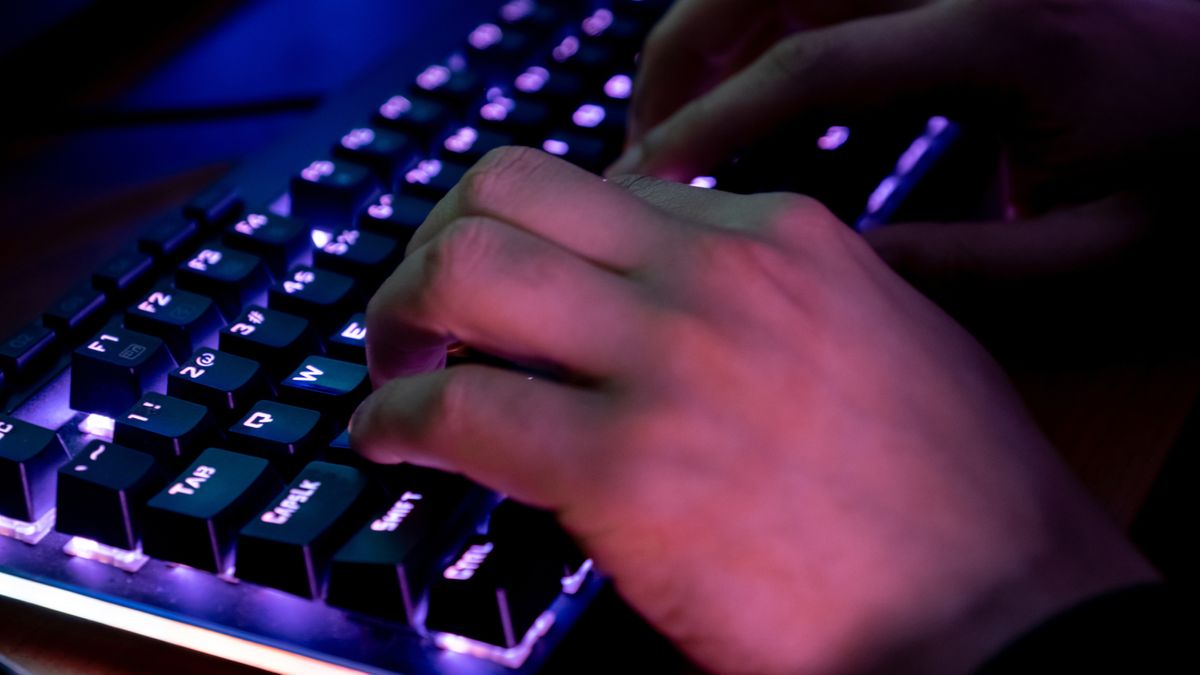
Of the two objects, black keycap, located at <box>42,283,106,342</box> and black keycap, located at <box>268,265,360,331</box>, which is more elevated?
black keycap, located at <box>268,265,360,331</box>

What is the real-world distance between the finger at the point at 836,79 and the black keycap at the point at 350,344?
0.70 ft

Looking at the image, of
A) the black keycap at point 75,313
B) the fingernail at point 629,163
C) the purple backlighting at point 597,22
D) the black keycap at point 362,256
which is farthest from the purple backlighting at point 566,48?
the black keycap at point 75,313

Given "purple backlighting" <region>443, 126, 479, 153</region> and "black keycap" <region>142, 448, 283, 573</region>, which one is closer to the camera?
"black keycap" <region>142, 448, 283, 573</region>

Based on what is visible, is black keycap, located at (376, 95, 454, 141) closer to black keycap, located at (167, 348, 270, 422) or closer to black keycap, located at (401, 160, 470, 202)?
black keycap, located at (401, 160, 470, 202)

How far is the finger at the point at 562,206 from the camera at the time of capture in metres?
0.47

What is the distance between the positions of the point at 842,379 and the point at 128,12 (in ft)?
2.22

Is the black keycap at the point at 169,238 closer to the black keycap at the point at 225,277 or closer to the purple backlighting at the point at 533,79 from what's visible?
the black keycap at the point at 225,277

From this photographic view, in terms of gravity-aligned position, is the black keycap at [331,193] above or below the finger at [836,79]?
below

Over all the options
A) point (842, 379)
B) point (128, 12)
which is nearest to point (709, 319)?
point (842, 379)

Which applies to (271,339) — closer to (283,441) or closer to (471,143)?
(283,441)

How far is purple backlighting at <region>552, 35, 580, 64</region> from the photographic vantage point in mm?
804

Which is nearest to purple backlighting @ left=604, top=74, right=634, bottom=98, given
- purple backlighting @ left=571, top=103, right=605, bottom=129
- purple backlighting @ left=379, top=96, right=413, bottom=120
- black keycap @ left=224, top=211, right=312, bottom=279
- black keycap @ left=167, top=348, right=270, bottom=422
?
purple backlighting @ left=571, top=103, right=605, bottom=129

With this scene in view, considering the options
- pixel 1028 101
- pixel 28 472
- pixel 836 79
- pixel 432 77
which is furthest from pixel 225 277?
pixel 1028 101

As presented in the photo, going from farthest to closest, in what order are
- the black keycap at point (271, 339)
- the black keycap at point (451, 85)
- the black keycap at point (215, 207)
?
1. the black keycap at point (451, 85)
2. the black keycap at point (215, 207)
3. the black keycap at point (271, 339)
